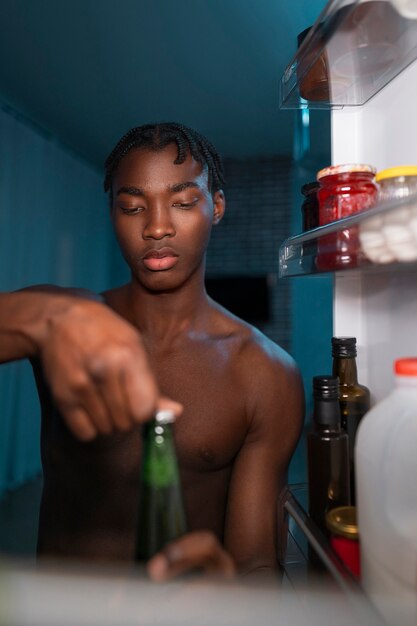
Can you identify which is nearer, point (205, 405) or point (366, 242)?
point (366, 242)

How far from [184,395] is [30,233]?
Answer: 102 inches

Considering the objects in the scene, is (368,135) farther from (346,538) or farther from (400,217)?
(346,538)

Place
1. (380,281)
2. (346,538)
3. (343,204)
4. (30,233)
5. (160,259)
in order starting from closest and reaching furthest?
1. (346,538)
2. (343,204)
3. (380,281)
4. (160,259)
5. (30,233)

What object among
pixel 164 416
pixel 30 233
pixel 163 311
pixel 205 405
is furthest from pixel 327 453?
pixel 30 233

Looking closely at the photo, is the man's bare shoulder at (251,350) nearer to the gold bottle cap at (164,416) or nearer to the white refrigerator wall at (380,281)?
the white refrigerator wall at (380,281)

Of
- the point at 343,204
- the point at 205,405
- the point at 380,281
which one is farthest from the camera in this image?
the point at 205,405

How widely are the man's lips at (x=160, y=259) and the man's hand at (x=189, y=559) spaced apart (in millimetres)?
502

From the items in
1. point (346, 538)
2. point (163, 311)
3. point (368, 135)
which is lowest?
point (346, 538)

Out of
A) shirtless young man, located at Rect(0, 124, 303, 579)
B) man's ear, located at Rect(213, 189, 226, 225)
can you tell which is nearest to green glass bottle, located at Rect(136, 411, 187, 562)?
shirtless young man, located at Rect(0, 124, 303, 579)

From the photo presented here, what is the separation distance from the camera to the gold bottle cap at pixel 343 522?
492mm

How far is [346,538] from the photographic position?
1.63 feet

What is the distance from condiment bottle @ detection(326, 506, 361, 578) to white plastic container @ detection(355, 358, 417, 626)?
0.02 metres

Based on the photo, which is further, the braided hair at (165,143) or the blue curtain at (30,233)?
the blue curtain at (30,233)

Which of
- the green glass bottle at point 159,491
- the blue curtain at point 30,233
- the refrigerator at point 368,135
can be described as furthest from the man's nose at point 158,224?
the blue curtain at point 30,233
